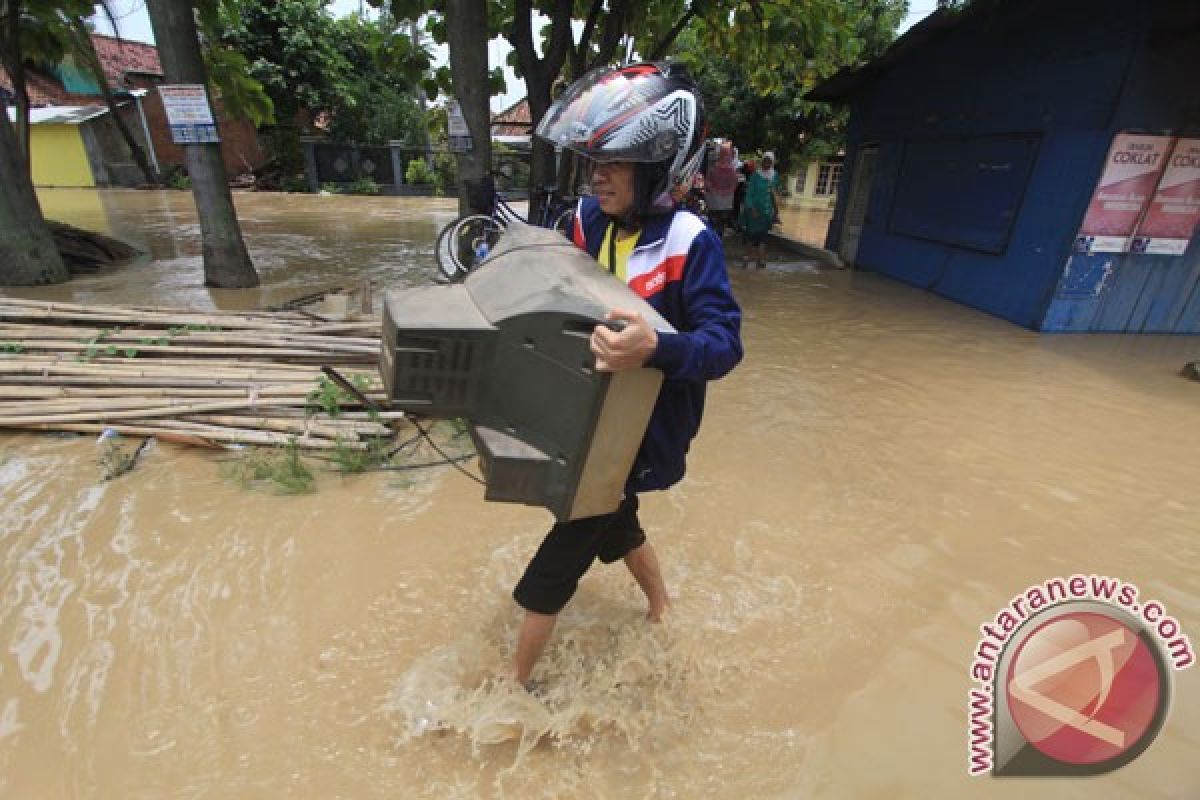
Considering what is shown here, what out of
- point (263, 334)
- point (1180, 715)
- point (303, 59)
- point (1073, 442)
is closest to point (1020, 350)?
point (1073, 442)

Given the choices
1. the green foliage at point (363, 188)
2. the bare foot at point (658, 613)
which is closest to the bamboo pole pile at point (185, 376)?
the bare foot at point (658, 613)

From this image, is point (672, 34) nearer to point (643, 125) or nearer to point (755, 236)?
point (755, 236)

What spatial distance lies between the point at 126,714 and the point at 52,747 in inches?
6.6

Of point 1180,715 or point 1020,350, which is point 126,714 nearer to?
point 1180,715

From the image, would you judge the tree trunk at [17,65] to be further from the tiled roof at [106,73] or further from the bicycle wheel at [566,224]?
the tiled roof at [106,73]

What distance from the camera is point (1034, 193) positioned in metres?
6.36

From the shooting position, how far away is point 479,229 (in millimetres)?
6199

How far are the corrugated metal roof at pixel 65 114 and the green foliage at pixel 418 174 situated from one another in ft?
27.8

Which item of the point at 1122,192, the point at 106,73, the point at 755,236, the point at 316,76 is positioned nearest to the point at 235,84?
the point at 755,236

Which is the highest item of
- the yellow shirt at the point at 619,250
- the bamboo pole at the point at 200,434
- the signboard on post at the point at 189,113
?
the signboard on post at the point at 189,113

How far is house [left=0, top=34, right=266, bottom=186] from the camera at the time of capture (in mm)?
17344

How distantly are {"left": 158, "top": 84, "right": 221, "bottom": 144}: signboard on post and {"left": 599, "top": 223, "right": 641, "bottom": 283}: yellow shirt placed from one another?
5925mm

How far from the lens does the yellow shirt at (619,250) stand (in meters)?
1.54

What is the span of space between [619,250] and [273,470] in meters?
2.33
